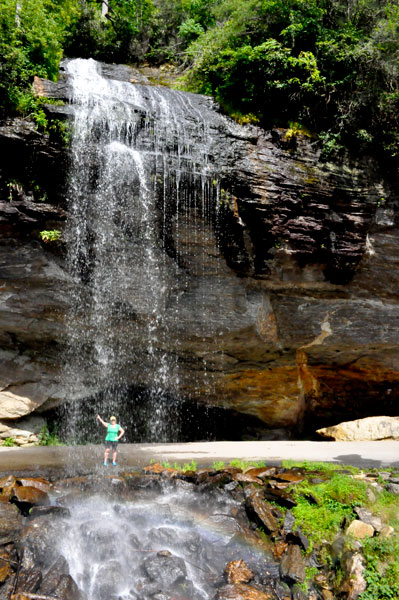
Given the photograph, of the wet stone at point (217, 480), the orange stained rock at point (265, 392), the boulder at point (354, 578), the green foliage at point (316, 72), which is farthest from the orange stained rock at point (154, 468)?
the green foliage at point (316, 72)

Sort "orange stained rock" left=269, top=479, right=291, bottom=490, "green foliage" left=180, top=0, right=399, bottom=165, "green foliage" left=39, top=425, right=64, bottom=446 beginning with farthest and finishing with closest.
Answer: "green foliage" left=180, top=0, right=399, bottom=165, "green foliage" left=39, top=425, right=64, bottom=446, "orange stained rock" left=269, top=479, right=291, bottom=490

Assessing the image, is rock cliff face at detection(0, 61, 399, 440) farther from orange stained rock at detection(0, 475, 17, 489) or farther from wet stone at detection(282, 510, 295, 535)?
wet stone at detection(282, 510, 295, 535)

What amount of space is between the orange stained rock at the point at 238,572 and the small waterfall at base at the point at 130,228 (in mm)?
6052

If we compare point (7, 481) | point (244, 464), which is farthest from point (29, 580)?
point (244, 464)

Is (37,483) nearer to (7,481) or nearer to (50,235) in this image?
(7,481)

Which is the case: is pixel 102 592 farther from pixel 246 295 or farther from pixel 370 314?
pixel 370 314

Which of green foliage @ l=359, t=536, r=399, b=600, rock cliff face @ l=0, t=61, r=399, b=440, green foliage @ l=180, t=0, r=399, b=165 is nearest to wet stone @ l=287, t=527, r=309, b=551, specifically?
green foliage @ l=359, t=536, r=399, b=600

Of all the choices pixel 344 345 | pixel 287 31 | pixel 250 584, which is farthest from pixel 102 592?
pixel 287 31

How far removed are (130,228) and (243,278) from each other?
3.02 metres

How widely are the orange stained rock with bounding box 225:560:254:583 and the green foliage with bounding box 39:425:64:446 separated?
6020 millimetres

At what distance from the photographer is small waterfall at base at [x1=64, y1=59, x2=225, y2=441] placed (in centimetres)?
941

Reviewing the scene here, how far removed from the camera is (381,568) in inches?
180

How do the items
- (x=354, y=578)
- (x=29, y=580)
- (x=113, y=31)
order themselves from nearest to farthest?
(x=29, y=580) < (x=354, y=578) < (x=113, y=31)

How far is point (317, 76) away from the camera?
35.1 ft
